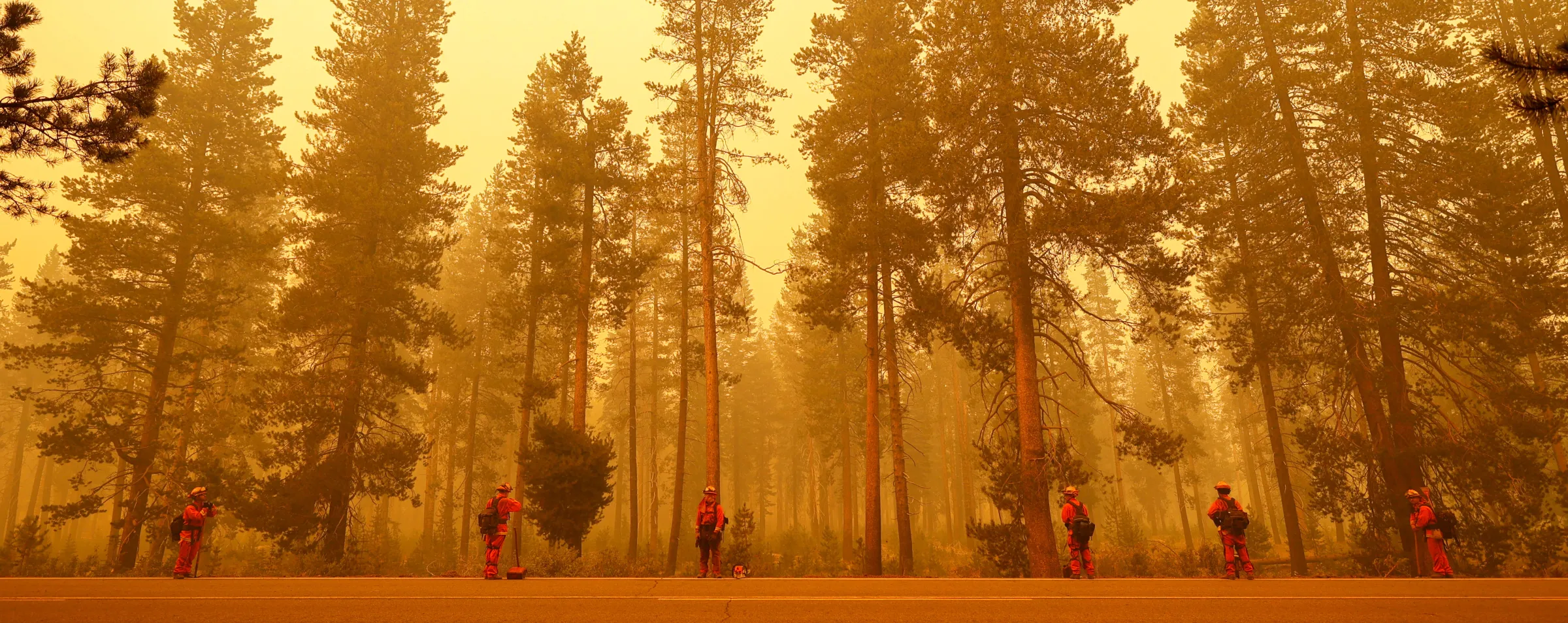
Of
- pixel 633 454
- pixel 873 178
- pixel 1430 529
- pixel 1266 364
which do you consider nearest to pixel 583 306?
pixel 633 454

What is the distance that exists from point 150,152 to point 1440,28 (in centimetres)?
3570

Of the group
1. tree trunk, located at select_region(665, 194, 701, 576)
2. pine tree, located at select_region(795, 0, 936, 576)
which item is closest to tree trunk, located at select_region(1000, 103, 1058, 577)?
pine tree, located at select_region(795, 0, 936, 576)

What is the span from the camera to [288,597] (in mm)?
10680

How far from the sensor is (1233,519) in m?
12.9

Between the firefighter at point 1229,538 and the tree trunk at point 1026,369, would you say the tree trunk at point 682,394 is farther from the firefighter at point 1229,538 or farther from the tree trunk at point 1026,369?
the firefighter at point 1229,538

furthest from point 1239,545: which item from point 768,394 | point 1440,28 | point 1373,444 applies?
point 768,394

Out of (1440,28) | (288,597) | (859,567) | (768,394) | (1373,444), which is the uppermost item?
(1440,28)

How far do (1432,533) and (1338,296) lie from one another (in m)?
6.59

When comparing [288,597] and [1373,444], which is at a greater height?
[1373,444]

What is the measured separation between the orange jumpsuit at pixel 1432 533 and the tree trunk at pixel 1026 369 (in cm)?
678

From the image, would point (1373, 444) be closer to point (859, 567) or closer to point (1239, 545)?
point (1239, 545)

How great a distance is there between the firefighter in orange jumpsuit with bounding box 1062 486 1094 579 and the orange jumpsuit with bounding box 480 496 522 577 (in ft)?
34.9

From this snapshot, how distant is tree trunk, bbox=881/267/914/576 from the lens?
18.7 m

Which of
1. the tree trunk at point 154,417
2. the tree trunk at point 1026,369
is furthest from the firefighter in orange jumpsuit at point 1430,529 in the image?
the tree trunk at point 154,417
